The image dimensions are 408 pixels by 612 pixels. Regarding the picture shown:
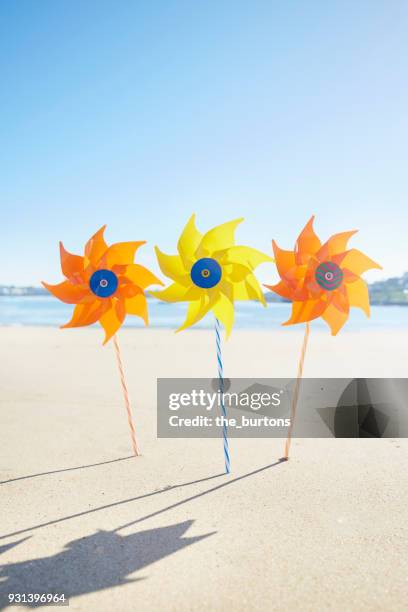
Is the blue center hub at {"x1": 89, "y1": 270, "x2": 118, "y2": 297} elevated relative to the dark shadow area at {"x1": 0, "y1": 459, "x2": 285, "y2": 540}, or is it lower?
elevated

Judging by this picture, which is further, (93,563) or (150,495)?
(150,495)

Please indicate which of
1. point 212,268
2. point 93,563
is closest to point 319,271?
point 212,268

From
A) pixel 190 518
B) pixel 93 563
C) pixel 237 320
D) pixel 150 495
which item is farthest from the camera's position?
pixel 237 320

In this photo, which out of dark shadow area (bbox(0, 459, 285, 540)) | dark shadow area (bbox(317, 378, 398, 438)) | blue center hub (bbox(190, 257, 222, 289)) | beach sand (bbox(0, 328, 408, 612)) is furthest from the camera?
dark shadow area (bbox(317, 378, 398, 438))

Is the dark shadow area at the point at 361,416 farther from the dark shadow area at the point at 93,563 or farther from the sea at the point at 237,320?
the sea at the point at 237,320

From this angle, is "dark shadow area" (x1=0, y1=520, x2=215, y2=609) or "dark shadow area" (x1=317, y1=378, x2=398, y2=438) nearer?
"dark shadow area" (x1=0, y1=520, x2=215, y2=609)

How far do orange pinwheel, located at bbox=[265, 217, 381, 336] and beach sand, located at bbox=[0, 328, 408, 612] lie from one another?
1025 mm

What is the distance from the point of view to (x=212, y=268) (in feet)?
9.45

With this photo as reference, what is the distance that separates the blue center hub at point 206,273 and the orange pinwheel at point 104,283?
0.28m

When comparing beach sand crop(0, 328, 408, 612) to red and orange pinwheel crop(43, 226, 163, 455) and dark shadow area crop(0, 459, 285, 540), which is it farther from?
red and orange pinwheel crop(43, 226, 163, 455)

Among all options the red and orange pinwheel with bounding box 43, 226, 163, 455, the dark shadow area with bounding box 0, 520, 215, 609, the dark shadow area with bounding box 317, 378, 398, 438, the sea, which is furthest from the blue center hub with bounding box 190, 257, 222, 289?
the sea

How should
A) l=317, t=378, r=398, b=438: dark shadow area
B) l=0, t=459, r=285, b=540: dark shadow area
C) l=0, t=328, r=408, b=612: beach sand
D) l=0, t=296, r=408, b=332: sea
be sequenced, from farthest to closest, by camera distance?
1. l=0, t=296, r=408, b=332: sea
2. l=317, t=378, r=398, b=438: dark shadow area
3. l=0, t=459, r=285, b=540: dark shadow area
4. l=0, t=328, r=408, b=612: beach sand

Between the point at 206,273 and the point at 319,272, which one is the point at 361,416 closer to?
the point at 319,272

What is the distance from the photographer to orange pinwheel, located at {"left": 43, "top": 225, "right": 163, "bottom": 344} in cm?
298
